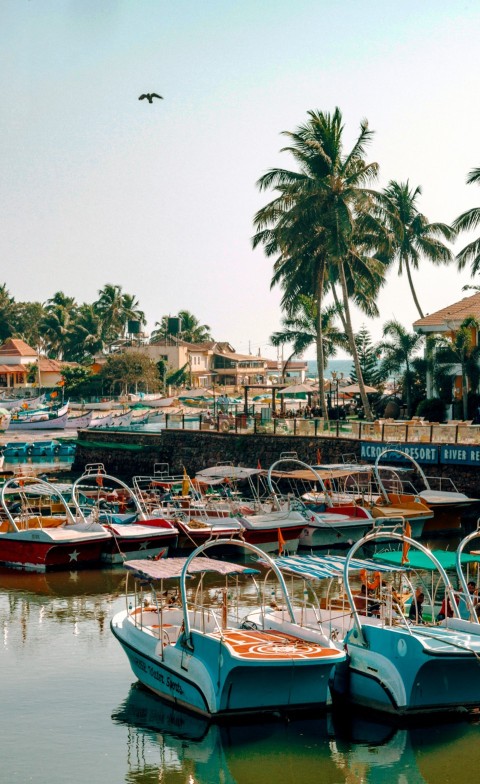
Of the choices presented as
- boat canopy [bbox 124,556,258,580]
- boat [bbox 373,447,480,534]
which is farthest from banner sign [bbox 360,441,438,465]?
boat canopy [bbox 124,556,258,580]

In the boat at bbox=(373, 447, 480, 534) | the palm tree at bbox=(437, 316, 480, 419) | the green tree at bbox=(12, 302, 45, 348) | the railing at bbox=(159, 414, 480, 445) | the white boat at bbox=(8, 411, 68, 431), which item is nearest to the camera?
the boat at bbox=(373, 447, 480, 534)

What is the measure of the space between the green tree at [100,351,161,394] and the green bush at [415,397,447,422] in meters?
58.5

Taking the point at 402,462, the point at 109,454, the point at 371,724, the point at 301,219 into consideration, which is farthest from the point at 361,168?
the point at 371,724

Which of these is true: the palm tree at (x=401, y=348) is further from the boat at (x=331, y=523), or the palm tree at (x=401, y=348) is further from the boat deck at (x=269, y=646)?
the boat deck at (x=269, y=646)

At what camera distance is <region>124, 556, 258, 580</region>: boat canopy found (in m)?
19.9

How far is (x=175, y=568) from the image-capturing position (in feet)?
68.7

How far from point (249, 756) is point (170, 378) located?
102 metres

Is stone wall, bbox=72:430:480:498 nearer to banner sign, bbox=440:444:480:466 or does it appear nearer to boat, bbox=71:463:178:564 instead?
banner sign, bbox=440:444:480:466

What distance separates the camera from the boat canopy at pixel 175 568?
19859 mm

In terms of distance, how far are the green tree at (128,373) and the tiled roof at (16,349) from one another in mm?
16339

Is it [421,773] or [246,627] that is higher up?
[246,627]

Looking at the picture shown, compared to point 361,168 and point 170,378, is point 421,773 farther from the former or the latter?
point 170,378

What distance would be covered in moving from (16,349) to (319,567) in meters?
106

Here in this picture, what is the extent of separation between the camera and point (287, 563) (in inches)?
829
